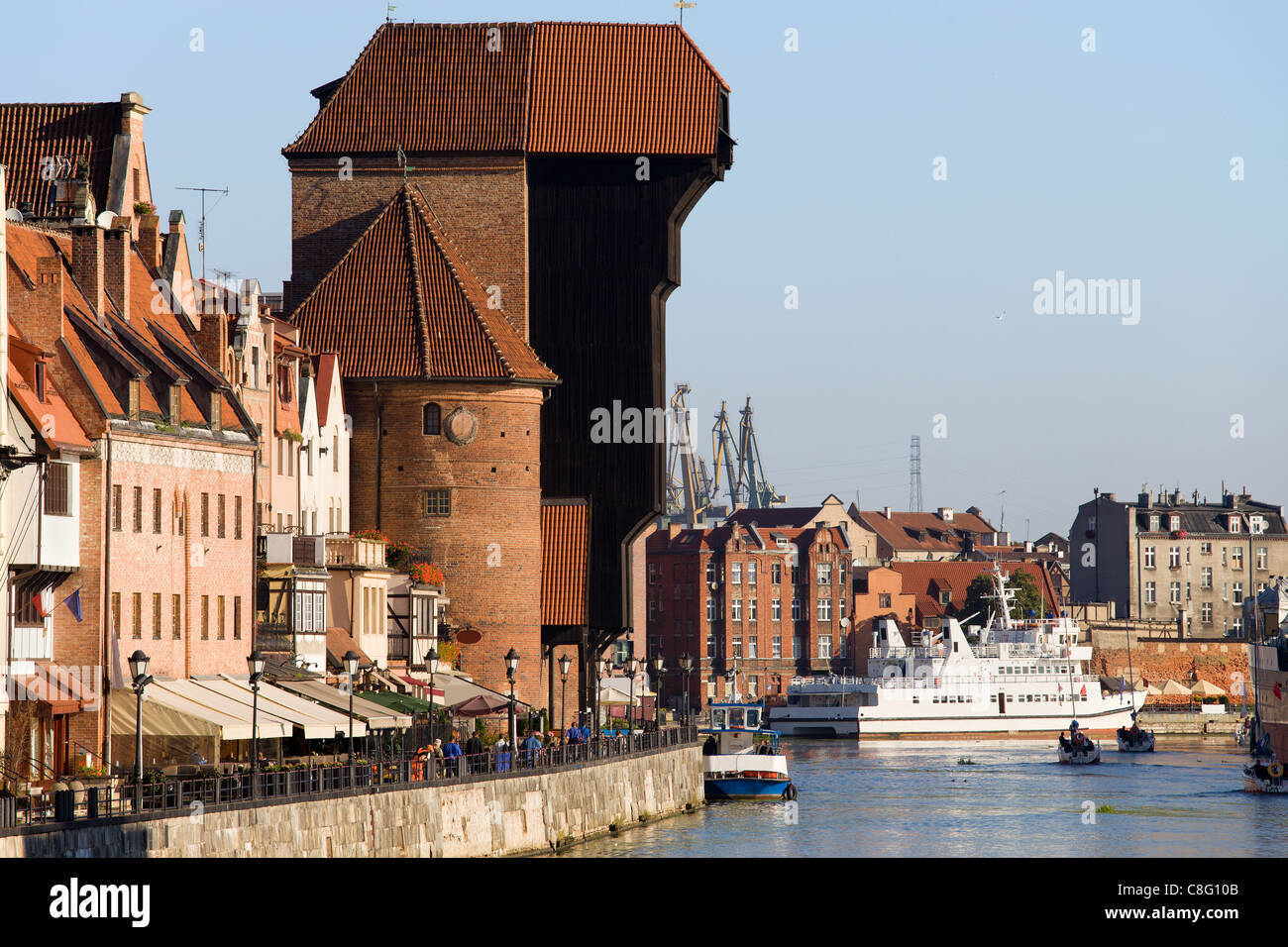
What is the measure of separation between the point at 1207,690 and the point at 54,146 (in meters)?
116

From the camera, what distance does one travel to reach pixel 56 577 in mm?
40719

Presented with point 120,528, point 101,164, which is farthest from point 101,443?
point 101,164

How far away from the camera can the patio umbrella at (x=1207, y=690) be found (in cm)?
15300

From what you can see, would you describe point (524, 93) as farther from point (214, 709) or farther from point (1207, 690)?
point (1207, 690)

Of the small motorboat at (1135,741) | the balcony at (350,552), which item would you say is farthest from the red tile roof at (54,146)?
the small motorboat at (1135,741)

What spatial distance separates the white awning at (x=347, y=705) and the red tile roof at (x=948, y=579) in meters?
126

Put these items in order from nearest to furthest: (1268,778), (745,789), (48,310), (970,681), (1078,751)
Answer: (48,310)
(745,789)
(1268,778)
(1078,751)
(970,681)

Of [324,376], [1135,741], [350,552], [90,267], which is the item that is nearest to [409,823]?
[90,267]

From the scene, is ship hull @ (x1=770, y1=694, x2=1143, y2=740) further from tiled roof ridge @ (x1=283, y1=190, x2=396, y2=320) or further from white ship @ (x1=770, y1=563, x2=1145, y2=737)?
tiled roof ridge @ (x1=283, y1=190, x2=396, y2=320)

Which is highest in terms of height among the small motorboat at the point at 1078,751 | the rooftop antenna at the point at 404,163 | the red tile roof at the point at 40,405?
the rooftop antenna at the point at 404,163

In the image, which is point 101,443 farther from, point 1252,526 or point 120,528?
point 1252,526

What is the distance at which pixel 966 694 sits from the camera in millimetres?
134125

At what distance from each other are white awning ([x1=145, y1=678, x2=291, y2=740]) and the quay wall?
9.12 ft

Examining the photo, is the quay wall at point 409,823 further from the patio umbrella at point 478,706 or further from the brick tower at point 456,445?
the brick tower at point 456,445
